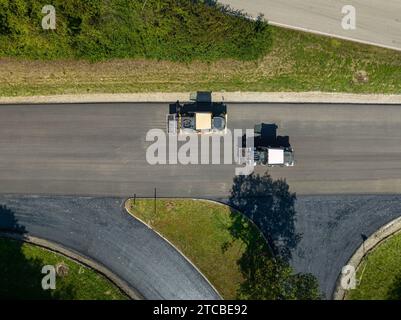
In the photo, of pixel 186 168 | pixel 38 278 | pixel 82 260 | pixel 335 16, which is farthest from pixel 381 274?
pixel 38 278

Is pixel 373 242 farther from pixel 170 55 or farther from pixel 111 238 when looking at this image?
pixel 170 55

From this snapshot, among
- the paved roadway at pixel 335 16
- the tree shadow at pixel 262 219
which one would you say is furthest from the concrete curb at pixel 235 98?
the tree shadow at pixel 262 219

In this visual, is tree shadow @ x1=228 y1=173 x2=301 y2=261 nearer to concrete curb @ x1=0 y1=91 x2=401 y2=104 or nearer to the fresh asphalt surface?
the fresh asphalt surface

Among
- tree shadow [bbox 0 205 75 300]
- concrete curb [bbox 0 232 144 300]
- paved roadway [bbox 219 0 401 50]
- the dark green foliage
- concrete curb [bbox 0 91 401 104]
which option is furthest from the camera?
paved roadway [bbox 219 0 401 50]

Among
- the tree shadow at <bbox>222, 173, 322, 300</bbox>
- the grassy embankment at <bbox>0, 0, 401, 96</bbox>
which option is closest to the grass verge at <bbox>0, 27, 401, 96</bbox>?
the grassy embankment at <bbox>0, 0, 401, 96</bbox>

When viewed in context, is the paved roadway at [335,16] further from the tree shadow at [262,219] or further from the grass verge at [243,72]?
the tree shadow at [262,219]

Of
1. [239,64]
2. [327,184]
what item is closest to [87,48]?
[239,64]
